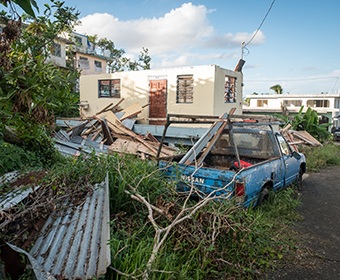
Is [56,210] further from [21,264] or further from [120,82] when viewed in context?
[120,82]

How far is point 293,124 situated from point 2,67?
17441 mm

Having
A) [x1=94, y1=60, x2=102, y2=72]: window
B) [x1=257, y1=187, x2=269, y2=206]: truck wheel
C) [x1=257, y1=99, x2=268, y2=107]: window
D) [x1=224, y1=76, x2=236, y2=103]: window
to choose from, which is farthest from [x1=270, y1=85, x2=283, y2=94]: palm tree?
[x1=257, y1=187, x2=269, y2=206]: truck wheel

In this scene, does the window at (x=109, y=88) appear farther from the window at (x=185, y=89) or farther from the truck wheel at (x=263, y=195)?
the truck wheel at (x=263, y=195)

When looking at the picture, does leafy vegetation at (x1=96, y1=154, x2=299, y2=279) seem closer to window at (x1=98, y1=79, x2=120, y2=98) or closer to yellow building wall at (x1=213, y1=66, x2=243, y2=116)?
yellow building wall at (x1=213, y1=66, x2=243, y2=116)

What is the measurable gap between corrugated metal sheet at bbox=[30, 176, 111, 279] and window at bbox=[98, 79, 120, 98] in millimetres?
13245

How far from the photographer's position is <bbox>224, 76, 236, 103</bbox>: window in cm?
1403

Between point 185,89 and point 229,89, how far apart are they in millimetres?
2455

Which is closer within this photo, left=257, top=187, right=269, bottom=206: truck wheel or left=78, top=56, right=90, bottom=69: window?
left=257, top=187, right=269, bottom=206: truck wheel

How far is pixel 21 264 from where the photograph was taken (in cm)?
236

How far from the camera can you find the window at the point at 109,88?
15.9 meters

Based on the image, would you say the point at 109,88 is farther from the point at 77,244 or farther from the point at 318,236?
the point at 77,244

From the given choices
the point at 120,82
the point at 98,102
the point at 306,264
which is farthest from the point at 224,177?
the point at 98,102

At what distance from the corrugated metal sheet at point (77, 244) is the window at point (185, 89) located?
10764 millimetres

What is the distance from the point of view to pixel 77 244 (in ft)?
9.04
